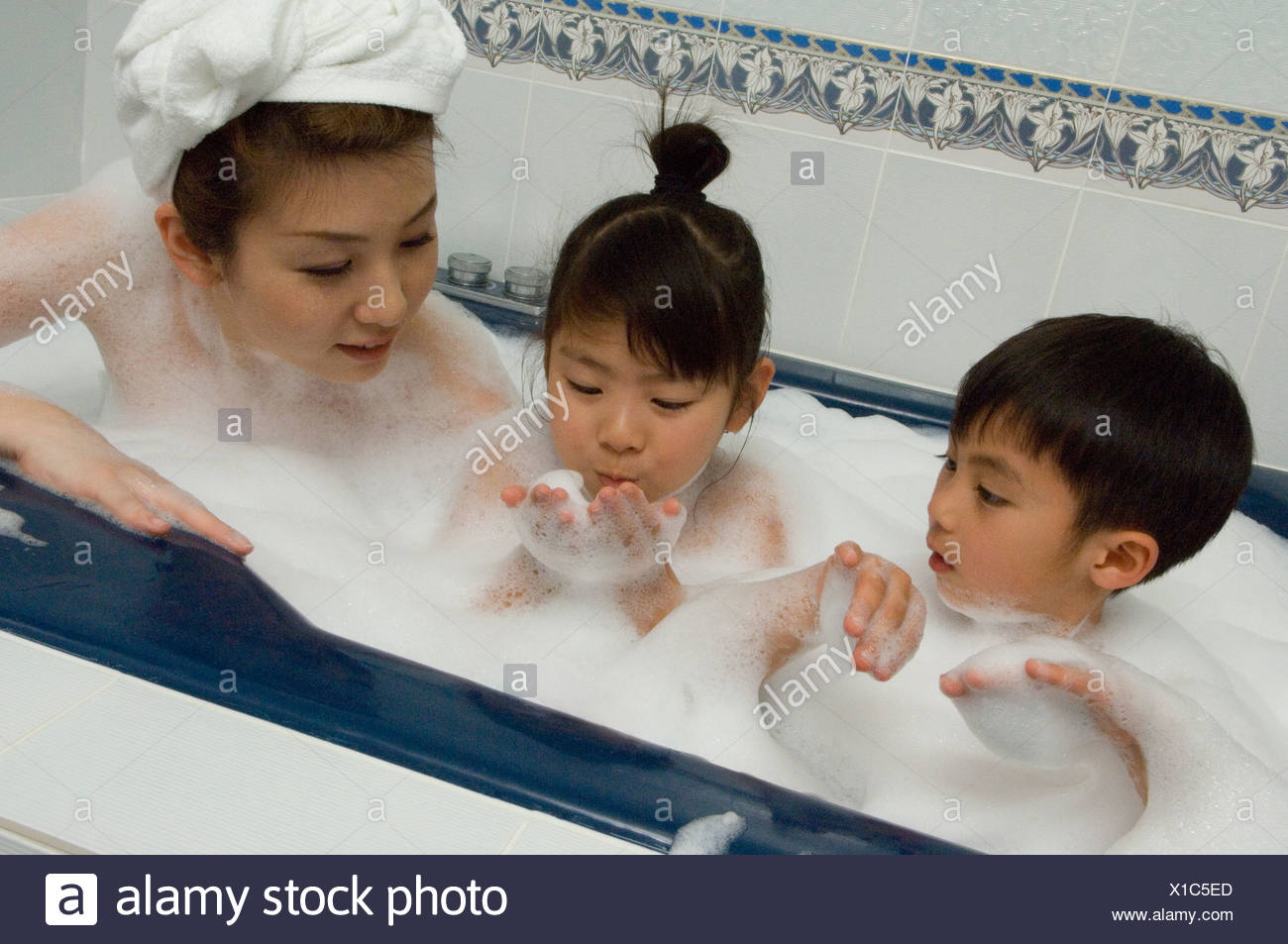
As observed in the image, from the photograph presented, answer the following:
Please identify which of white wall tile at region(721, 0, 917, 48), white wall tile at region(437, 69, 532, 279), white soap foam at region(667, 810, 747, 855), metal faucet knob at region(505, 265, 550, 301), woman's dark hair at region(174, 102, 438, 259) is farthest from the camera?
white wall tile at region(437, 69, 532, 279)

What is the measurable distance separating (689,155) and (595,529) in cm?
50

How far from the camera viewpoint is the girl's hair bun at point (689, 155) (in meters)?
1.35

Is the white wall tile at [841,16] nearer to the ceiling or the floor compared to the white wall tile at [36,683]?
nearer to the ceiling

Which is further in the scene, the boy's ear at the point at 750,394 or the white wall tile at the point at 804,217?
the white wall tile at the point at 804,217

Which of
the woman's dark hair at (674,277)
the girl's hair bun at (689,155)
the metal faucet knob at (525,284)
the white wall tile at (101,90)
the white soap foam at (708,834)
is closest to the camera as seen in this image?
the white soap foam at (708,834)

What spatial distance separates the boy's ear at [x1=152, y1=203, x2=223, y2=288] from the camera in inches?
47.7

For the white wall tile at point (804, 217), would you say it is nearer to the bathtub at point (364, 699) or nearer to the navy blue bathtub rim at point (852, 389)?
the navy blue bathtub rim at point (852, 389)

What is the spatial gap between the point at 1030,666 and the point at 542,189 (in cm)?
142

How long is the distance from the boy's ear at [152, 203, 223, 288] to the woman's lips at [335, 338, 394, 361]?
0.51 ft

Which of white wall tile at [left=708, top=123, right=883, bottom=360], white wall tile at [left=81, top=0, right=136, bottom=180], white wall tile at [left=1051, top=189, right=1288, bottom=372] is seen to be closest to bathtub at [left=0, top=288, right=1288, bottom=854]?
white wall tile at [left=708, top=123, right=883, bottom=360]

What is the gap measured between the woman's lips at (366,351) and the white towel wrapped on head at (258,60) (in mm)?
254

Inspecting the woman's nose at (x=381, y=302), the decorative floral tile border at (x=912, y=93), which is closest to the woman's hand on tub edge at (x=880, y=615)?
the woman's nose at (x=381, y=302)

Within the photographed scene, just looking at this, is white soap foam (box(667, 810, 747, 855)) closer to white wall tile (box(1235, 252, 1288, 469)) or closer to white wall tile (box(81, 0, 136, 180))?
white wall tile (box(1235, 252, 1288, 469))

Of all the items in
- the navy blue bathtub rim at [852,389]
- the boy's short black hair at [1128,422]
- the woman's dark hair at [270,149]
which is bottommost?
the navy blue bathtub rim at [852,389]
